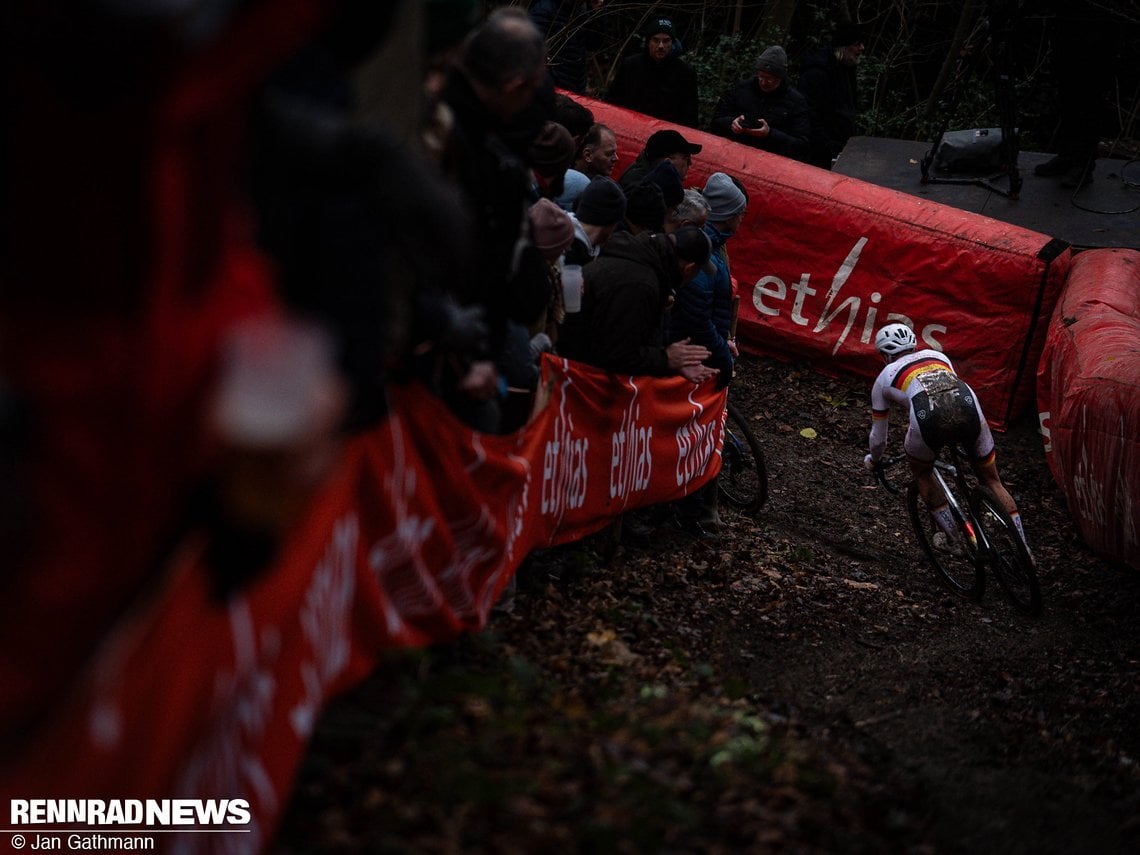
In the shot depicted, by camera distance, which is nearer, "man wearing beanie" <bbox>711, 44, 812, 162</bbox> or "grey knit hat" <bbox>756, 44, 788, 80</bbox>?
"grey knit hat" <bbox>756, 44, 788, 80</bbox>

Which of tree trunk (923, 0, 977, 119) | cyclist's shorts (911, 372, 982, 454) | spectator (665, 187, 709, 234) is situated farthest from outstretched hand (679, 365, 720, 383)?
tree trunk (923, 0, 977, 119)

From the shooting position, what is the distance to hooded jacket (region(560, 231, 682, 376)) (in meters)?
7.05

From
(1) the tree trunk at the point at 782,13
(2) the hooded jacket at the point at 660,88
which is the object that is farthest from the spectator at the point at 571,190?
(1) the tree trunk at the point at 782,13

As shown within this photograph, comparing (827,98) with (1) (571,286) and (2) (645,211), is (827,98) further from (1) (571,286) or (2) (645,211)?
(1) (571,286)

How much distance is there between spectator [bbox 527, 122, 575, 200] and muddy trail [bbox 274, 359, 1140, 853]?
225cm

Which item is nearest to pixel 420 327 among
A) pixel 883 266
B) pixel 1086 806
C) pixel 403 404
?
pixel 403 404

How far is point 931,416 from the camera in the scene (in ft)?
28.2

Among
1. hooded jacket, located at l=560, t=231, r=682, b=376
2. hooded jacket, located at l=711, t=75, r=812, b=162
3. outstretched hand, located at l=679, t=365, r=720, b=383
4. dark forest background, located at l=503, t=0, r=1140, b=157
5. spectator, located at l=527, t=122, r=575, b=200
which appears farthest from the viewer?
dark forest background, located at l=503, t=0, r=1140, b=157

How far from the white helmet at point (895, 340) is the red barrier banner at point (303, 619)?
3.24 meters

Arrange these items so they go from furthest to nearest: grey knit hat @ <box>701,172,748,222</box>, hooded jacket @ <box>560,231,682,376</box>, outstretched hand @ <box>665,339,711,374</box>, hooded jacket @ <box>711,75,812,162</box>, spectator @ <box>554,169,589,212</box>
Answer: hooded jacket @ <box>711,75,812,162</box> < grey knit hat @ <box>701,172,748,222</box> < spectator @ <box>554,169,589,212</box> < outstretched hand @ <box>665,339,711,374</box> < hooded jacket @ <box>560,231,682,376</box>

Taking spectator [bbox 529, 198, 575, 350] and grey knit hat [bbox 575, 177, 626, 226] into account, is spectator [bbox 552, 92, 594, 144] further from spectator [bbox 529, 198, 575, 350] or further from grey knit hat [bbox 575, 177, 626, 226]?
spectator [bbox 529, 198, 575, 350]

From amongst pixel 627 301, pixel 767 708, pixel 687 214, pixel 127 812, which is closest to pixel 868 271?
pixel 687 214

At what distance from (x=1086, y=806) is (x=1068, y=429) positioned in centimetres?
461

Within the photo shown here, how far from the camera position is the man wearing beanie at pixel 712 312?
27.1 ft
